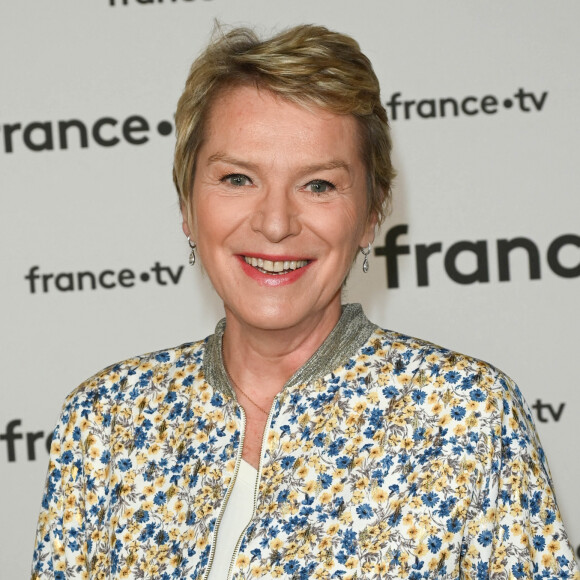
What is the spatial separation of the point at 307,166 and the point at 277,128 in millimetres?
76

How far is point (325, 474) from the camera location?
5.06ft

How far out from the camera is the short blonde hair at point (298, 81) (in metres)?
1.53

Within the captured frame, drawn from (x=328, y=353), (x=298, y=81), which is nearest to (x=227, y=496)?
(x=328, y=353)

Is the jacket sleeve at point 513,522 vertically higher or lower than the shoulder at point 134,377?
lower

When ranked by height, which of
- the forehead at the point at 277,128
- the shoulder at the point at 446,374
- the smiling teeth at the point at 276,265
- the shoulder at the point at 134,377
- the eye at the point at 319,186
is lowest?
the shoulder at the point at 134,377

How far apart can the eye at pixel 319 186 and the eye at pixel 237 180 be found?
95mm

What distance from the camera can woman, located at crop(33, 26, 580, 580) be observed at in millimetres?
1495

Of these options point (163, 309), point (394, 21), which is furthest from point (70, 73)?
point (394, 21)

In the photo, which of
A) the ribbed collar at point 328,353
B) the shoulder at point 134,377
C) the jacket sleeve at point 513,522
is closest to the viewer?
the jacket sleeve at point 513,522

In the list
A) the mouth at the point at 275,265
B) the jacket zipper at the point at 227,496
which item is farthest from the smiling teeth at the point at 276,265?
the jacket zipper at the point at 227,496

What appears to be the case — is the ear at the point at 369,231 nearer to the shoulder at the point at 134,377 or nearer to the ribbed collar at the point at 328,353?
the ribbed collar at the point at 328,353

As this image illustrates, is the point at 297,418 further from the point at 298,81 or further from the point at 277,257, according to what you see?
the point at 298,81

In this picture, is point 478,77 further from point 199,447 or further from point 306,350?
point 199,447

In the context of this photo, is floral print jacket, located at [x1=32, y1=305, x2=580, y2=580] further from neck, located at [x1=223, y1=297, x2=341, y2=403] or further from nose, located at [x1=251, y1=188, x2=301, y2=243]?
nose, located at [x1=251, y1=188, x2=301, y2=243]
